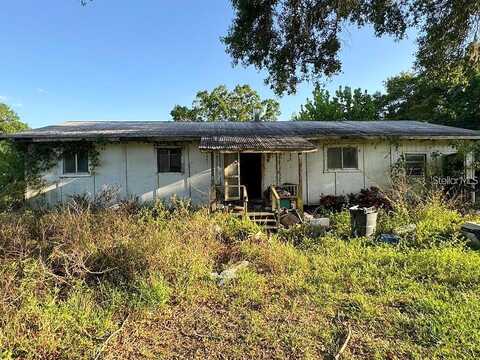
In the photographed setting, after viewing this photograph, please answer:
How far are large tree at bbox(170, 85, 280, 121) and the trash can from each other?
27.0 meters

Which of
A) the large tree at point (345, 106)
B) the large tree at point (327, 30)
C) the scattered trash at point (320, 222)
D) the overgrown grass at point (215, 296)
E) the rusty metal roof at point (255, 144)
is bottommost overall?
the overgrown grass at point (215, 296)

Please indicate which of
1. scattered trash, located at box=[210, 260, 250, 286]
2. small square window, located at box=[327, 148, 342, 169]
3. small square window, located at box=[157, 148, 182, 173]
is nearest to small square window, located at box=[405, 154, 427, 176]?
small square window, located at box=[327, 148, 342, 169]

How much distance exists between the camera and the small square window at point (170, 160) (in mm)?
11883

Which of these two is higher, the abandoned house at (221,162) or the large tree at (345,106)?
the large tree at (345,106)

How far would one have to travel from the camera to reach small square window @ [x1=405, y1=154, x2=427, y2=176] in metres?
12.5

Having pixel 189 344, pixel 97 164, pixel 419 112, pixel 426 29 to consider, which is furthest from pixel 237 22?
pixel 419 112

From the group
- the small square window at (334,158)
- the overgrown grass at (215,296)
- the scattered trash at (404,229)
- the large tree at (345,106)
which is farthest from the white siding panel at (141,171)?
the large tree at (345,106)

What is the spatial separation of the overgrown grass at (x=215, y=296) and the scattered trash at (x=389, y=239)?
0.25 meters

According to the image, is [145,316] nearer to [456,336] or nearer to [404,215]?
[456,336]

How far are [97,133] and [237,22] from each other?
606 centimetres

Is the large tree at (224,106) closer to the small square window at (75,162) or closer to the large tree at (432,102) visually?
the large tree at (432,102)

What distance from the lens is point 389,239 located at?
6.84 meters

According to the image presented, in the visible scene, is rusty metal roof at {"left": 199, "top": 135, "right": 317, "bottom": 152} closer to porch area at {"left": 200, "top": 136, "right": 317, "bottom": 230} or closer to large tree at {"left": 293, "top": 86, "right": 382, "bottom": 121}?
porch area at {"left": 200, "top": 136, "right": 317, "bottom": 230}

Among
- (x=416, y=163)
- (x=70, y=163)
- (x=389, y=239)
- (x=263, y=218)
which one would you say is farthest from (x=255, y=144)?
(x=416, y=163)
